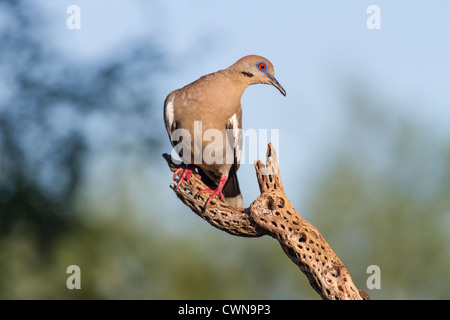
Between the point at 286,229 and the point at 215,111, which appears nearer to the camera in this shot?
the point at 286,229

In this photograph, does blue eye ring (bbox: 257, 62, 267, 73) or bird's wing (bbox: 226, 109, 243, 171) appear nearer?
blue eye ring (bbox: 257, 62, 267, 73)

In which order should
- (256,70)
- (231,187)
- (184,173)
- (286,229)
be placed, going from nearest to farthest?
(286,229)
(184,173)
(256,70)
(231,187)

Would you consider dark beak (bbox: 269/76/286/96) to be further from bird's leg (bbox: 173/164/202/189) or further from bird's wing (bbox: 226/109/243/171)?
bird's leg (bbox: 173/164/202/189)

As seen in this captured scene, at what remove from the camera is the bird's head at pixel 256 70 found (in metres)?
5.16

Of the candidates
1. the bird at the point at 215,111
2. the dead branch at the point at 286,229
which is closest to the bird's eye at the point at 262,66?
the bird at the point at 215,111

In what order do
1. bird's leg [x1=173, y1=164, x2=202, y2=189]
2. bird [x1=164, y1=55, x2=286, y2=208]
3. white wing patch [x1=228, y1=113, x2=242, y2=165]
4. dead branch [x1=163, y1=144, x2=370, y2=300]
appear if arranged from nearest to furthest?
dead branch [x1=163, y1=144, x2=370, y2=300]
bird's leg [x1=173, y1=164, x2=202, y2=189]
bird [x1=164, y1=55, x2=286, y2=208]
white wing patch [x1=228, y1=113, x2=242, y2=165]

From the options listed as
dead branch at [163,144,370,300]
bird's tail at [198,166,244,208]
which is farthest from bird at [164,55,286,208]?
dead branch at [163,144,370,300]

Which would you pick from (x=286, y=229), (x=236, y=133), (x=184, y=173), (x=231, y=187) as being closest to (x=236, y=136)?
(x=236, y=133)

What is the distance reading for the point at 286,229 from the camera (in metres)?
4.25

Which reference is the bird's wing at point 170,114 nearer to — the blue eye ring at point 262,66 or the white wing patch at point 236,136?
the white wing patch at point 236,136

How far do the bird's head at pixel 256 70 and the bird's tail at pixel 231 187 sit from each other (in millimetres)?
935

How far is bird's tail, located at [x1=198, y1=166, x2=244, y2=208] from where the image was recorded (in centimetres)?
553

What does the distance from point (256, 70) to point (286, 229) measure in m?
1.68

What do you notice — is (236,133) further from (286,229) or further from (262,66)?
(286,229)
